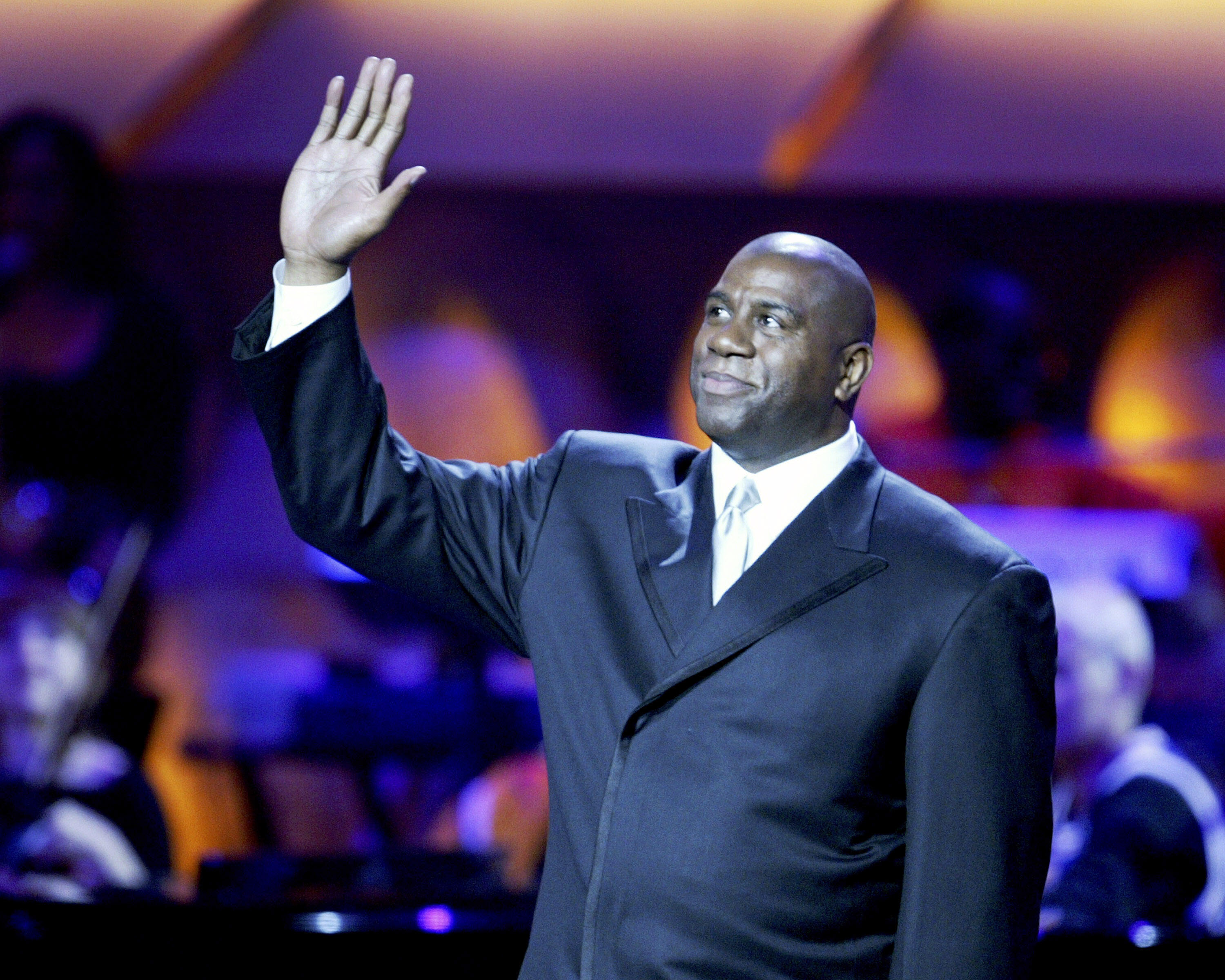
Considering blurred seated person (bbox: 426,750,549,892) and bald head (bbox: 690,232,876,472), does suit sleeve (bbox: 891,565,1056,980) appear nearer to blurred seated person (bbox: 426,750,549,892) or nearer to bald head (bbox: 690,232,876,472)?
bald head (bbox: 690,232,876,472)

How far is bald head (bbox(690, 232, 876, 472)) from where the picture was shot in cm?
152

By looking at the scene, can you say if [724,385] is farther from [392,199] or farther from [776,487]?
[392,199]

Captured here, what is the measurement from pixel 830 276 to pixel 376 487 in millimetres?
549

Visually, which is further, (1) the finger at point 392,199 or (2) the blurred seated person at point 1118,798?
(2) the blurred seated person at point 1118,798

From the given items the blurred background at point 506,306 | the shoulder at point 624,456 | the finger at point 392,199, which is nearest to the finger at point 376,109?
the finger at point 392,199

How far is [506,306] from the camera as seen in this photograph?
15.3ft

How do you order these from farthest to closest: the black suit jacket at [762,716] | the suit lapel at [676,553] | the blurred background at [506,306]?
the blurred background at [506,306] < the suit lapel at [676,553] < the black suit jacket at [762,716]

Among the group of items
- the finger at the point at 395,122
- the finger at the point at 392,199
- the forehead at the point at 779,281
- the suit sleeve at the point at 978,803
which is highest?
the finger at the point at 395,122

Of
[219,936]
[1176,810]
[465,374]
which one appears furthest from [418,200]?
[1176,810]

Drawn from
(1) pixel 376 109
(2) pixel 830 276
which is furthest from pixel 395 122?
(2) pixel 830 276

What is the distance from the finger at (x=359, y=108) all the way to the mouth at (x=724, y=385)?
47 centimetres

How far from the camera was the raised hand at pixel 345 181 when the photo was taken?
4.75 feet

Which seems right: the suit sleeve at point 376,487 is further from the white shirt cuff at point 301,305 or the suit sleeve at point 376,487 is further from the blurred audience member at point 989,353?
the blurred audience member at point 989,353

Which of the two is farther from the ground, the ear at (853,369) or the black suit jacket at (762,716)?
the ear at (853,369)
